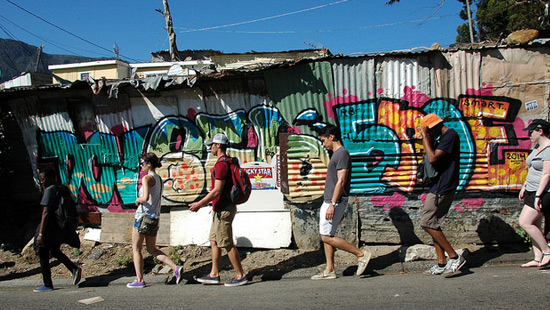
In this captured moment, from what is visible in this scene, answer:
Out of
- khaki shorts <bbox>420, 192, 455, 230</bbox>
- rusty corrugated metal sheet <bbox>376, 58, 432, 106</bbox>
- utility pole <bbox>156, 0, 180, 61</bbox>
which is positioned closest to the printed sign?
rusty corrugated metal sheet <bbox>376, 58, 432, 106</bbox>

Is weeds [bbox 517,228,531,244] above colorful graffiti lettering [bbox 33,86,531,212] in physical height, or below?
below

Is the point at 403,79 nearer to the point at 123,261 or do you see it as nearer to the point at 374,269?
the point at 374,269

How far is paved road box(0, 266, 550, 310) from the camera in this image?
157 inches

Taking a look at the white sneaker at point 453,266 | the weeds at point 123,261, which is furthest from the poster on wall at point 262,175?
the white sneaker at point 453,266

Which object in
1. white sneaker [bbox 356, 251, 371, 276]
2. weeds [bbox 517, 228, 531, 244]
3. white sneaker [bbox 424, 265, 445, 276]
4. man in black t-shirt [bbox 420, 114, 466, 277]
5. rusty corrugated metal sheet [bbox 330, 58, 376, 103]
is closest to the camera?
man in black t-shirt [bbox 420, 114, 466, 277]

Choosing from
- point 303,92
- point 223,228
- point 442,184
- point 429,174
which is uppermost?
point 303,92

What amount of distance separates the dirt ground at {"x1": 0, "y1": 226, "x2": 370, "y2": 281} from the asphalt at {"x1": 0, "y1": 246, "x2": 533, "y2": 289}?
0.19 metres

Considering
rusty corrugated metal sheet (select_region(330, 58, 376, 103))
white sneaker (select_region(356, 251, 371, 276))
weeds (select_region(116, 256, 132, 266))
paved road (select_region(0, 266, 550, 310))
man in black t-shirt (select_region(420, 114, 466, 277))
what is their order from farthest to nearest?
weeds (select_region(116, 256, 132, 266)) → rusty corrugated metal sheet (select_region(330, 58, 376, 103)) → white sneaker (select_region(356, 251, 371, 276)) → man in black t-shirt (select_region(420, 114, 466, 277)) → paved road (select_region(0, 266, 550, 310))

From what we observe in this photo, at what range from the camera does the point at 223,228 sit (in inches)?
200

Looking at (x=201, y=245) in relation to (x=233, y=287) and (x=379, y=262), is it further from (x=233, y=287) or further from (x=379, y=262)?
(x=379, y=262)

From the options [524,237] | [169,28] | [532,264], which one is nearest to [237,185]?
[532,264]

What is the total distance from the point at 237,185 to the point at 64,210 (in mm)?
2572

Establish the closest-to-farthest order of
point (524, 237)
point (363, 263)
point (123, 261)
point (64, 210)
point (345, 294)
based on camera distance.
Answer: point (345, 294)
point (363, 263)
point (64, 210)
point (524, 237)
point (123, 261)

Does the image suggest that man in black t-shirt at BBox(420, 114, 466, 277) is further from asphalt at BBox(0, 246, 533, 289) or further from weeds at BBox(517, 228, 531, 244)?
weeds at BBox(517, 228, 531, 244)
